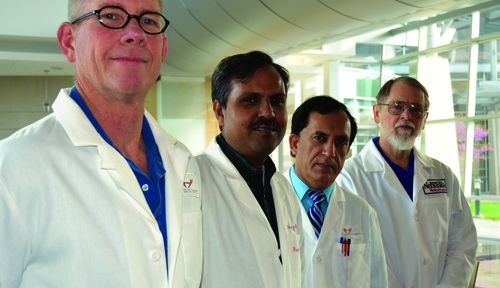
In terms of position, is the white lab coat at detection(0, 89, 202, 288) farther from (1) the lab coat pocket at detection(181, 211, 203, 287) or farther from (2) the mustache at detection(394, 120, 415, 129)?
(2) the mustache at detection(394, 120, 415, 129)

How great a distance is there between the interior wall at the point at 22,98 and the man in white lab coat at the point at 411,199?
10.6 meters

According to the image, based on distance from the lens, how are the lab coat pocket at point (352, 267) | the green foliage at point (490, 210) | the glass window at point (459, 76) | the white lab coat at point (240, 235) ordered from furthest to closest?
the glass window at point (459, 76), the green foliage at point (490, 210), the lab coat pocket at point (352, 267), the white lab coat at point (240, 235)

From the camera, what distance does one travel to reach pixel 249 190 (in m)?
1.86

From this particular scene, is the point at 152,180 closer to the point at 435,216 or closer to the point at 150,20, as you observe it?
the point at 150,20

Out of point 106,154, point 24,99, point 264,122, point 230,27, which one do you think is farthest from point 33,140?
point 24,99

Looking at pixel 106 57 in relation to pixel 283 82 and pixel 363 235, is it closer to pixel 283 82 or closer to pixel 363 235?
pixel 283 82

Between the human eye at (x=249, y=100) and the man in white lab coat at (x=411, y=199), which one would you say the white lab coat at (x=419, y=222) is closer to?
the man in white lab coat at (x=411, y=199)

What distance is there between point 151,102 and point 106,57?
1115 centimetres

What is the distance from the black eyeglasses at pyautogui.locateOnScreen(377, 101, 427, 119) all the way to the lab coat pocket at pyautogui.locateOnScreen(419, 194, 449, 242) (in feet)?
1.53

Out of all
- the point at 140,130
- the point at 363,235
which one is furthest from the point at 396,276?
the point at 140,130

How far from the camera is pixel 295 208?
2049mm

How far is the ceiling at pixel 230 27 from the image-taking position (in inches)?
214

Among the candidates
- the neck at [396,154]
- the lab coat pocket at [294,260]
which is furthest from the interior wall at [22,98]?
the lab coat pocket at [294,260]

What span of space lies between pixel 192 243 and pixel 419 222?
1817mm
